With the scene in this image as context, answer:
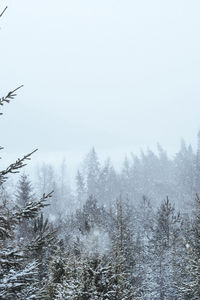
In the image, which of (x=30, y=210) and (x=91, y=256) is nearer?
(x=30, y=210)

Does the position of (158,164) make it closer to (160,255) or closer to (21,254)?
(160,255)

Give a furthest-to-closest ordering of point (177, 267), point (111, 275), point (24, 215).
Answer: point (177, 267) → point (111, 275) → point (24, 215)

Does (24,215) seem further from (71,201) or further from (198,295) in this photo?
(71,201)

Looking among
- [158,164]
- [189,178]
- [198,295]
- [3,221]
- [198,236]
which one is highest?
[158,164]

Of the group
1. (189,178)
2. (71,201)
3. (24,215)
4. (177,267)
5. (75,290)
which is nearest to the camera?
(24,215)

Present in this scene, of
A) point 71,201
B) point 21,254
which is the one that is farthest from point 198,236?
point 71,201

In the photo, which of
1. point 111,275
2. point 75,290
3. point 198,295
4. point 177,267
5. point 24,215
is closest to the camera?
point 24,215

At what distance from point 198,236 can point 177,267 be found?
26.5 feet

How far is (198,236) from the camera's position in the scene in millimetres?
14164

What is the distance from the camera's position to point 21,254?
577 cm

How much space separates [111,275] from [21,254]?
5592 mm

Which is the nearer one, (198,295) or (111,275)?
(111,275)

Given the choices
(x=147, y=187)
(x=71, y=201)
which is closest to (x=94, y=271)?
(x=147, y=187)

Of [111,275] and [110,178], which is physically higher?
[110,178]
